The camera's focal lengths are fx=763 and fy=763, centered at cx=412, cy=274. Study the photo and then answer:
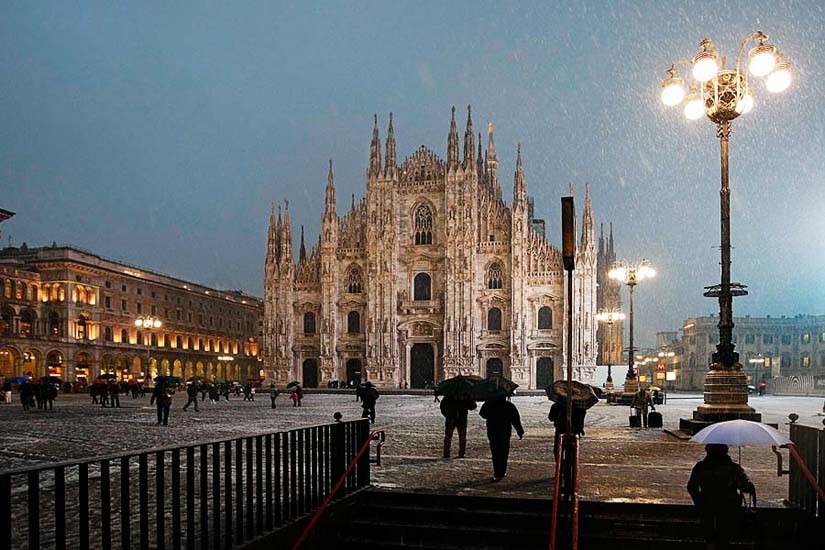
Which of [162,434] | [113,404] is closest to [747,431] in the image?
[162,434]

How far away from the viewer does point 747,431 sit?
654 centimetres

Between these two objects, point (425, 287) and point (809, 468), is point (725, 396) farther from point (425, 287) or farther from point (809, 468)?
point (425, 287)

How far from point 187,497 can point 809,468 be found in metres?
5.43

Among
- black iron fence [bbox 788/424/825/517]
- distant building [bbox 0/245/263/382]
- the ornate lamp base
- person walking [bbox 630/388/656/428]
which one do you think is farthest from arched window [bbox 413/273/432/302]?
black iron fence [bbox 788/424/825/517]

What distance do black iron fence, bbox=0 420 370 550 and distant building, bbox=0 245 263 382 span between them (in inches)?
1849

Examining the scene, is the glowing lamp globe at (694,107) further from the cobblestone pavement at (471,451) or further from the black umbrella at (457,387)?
the black umbrella at (457,387)

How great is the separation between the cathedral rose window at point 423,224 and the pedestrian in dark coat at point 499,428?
4893cm

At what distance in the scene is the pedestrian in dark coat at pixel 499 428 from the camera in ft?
30.9

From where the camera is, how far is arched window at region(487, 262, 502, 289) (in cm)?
5709

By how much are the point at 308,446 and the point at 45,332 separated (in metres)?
60.3

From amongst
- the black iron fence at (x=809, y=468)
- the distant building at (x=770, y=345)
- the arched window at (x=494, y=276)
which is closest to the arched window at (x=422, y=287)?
the arched window at (x=494, y=276)

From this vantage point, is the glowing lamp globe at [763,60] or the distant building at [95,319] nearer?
the glowing lamp globe at [763,60]

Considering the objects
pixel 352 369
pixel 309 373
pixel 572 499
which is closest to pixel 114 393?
pixel 572 499

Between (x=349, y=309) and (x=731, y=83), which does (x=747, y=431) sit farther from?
(x=349, y=309)
